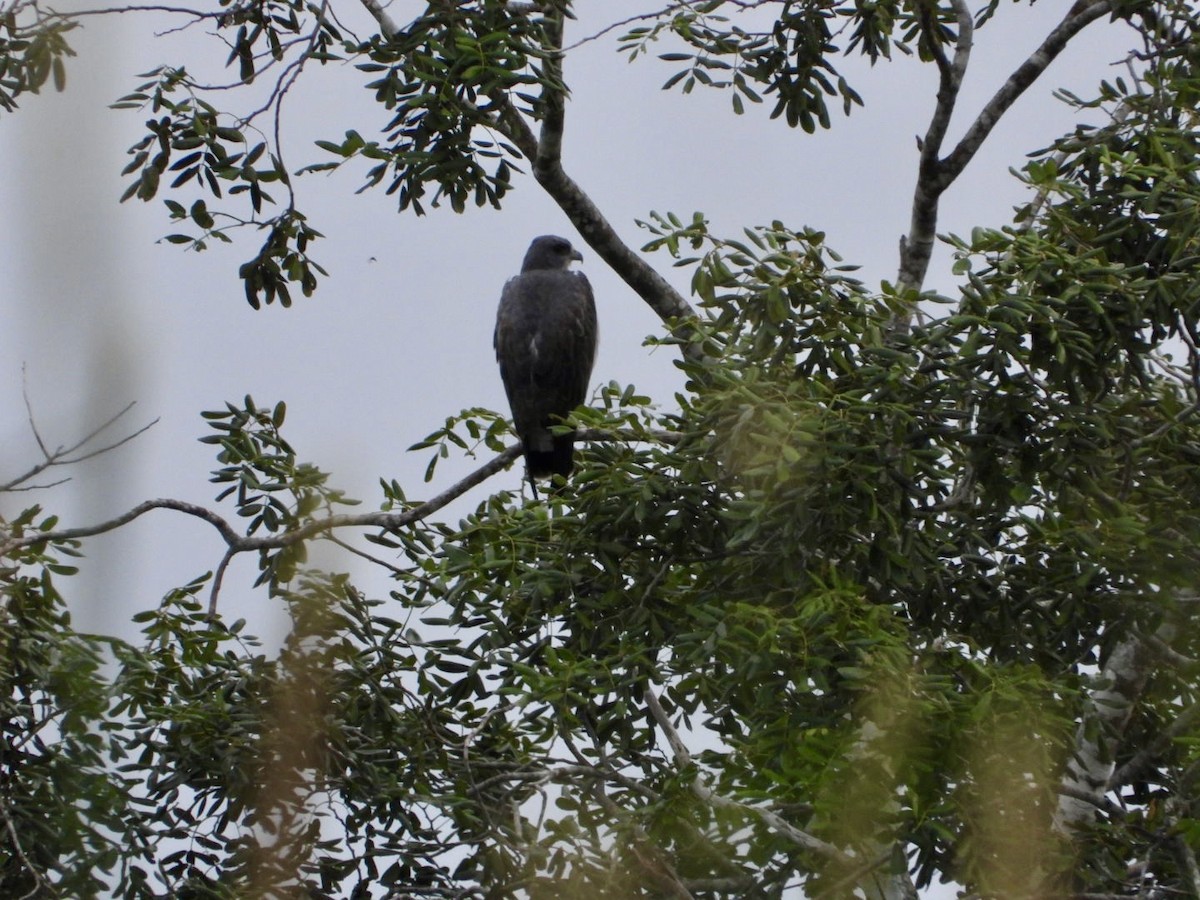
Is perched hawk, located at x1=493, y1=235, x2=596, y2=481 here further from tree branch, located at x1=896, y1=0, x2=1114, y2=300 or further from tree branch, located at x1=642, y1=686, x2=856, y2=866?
tree branch, located at x1=642, y1=686, x2=856, y2=866

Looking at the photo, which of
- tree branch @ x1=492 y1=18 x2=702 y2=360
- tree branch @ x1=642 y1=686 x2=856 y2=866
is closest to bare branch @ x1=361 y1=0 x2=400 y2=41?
tree branch @ x1=492 y1=18 x2=702 y2=360

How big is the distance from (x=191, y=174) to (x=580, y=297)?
268cm

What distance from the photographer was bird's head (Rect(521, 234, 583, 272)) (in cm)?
786

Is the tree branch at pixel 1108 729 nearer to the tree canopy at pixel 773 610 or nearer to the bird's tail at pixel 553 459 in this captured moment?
the tree canopy at pixel 773 610

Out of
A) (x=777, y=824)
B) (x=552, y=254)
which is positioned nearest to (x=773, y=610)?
(x=777, y=824)

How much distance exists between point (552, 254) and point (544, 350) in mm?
1008

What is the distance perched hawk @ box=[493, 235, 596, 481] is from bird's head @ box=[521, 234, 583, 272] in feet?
0.54

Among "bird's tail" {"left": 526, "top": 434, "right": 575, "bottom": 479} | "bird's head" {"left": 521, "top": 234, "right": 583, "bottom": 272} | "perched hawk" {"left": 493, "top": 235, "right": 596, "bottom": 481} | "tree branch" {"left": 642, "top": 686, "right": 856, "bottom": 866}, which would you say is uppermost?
"bird's head" {"left": 521, "top": 234, "right": 583, "bottom": 272}

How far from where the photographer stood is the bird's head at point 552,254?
786 cm

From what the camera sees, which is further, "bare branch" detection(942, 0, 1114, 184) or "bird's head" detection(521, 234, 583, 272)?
"bird's head" detection(521, 234, 583, 272)

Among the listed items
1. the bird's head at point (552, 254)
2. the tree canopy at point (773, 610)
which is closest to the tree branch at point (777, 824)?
the tree canopy at point (773, 610)

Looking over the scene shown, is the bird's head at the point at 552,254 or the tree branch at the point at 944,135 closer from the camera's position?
the tree branch at the point at 944,135

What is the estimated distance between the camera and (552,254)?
7859 millimetres

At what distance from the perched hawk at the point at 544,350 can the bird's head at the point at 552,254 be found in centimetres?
17
